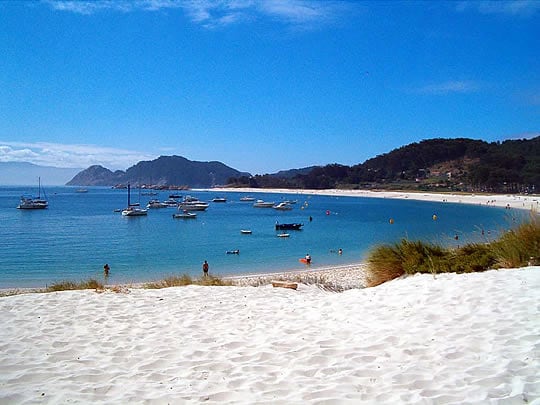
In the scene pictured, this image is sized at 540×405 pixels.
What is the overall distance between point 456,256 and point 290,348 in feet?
20.3

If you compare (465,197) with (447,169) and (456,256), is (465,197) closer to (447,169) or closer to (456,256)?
(447,169)

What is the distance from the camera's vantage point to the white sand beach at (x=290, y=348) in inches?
165

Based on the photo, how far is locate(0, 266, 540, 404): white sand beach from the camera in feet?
13.7

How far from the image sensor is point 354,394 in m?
4.08

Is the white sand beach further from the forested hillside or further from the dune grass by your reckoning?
the forested hillside

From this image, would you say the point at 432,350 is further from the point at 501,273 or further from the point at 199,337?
the point at 501,273

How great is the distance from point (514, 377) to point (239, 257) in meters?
26.5

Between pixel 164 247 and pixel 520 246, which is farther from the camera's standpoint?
pixel 164 247

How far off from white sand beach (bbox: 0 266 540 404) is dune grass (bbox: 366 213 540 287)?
100cm

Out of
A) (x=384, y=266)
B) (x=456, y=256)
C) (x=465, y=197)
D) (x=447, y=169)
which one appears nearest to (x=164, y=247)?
(x=384, y=266)

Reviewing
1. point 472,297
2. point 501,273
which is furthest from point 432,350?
point 501,273

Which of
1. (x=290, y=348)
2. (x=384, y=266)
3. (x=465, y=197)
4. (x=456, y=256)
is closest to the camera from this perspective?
(x=290, y=348)

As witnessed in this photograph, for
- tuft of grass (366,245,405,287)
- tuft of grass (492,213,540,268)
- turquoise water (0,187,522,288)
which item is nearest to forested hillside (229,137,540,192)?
turquoise water (0,187,522,288)

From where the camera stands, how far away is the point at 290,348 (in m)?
5.54
